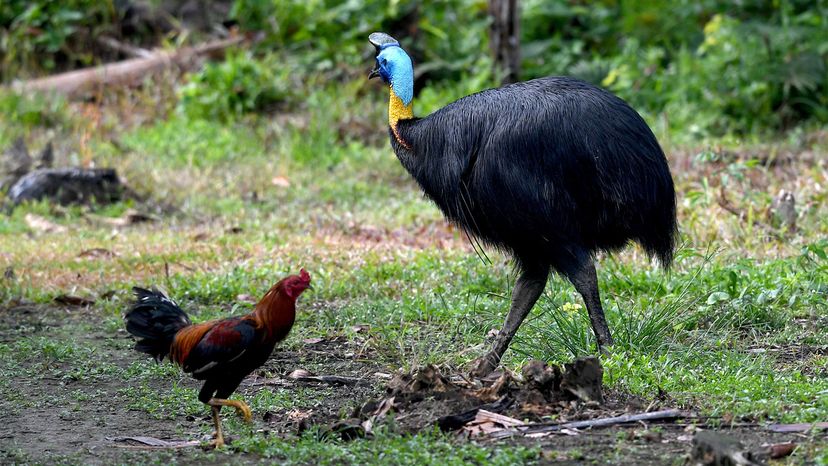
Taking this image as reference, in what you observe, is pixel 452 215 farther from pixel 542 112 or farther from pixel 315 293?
pixel 315 293

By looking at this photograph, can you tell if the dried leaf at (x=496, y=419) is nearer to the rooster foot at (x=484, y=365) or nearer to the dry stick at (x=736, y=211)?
the rooster foot at (x=484, y=365)

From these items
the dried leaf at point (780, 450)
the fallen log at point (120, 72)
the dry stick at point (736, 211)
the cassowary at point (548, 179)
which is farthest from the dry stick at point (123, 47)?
the dried leaf at point (780, 450)

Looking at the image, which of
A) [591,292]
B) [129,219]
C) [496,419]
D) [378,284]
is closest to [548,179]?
[591,292]

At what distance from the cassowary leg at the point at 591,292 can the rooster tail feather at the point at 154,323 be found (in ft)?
5.76

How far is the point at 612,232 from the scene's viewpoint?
525cm

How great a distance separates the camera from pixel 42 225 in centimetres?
923

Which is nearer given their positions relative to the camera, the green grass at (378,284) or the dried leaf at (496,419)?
the dried leaf at (496,419)

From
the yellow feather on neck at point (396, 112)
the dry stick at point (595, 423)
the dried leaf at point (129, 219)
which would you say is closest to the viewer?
the dry stick at point (595, 423)

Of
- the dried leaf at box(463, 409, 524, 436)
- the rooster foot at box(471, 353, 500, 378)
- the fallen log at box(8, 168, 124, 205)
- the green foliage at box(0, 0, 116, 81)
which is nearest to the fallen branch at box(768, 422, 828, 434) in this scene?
the dried leaf at box(463, 409, 524, 436)

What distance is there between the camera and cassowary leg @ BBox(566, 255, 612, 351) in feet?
17.0

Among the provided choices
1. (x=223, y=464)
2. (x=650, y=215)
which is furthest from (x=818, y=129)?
(x=223, y=464)

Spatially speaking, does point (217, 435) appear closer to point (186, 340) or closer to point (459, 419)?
point (186, 340)

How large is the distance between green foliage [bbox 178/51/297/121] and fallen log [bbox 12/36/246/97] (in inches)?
40.8

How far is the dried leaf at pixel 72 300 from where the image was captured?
7152mm
